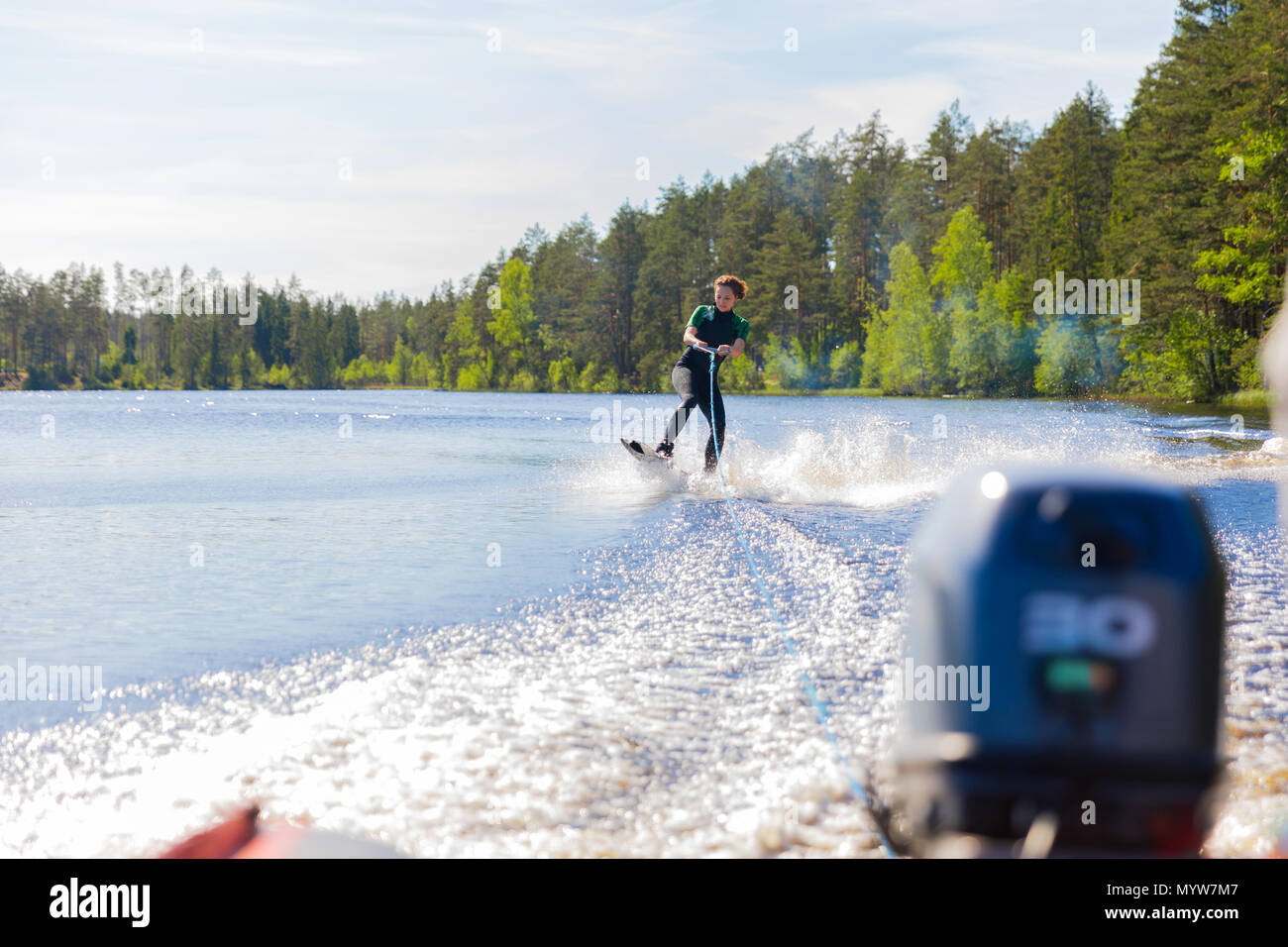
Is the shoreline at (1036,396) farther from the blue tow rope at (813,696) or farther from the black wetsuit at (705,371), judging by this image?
the blue tow rope at (813,696)

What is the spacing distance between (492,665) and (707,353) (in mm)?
8232

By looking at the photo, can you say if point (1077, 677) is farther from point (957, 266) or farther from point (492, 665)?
point (957, 266)

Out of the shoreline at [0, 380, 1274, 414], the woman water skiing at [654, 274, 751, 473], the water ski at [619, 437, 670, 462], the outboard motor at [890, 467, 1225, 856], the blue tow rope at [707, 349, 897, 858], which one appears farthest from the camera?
the shoreline at [0, 380, 1274, 414]

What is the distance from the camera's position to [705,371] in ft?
39.8

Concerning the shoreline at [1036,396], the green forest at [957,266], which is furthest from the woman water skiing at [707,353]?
the green forest at [957,266]

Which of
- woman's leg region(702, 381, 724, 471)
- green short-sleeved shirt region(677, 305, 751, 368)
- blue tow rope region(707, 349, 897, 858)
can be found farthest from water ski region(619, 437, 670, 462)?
blue tow rope region(707, 349, 897, 858)

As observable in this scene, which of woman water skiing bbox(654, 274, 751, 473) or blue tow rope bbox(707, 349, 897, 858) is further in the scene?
woman water skiing bbox(654, 274, 751, 473)

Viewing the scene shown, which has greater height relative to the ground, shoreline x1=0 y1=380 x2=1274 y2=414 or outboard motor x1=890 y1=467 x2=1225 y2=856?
shoreline x1=0 y1=380 x2=1274 y2=414

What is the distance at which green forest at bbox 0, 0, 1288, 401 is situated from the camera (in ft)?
139

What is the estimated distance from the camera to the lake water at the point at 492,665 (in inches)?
110

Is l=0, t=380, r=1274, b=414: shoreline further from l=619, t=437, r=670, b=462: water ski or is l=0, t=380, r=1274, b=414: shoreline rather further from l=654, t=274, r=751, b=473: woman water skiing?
l=619, t=437, r=670, b=462: water ski

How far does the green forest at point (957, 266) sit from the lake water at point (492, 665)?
3659 cm

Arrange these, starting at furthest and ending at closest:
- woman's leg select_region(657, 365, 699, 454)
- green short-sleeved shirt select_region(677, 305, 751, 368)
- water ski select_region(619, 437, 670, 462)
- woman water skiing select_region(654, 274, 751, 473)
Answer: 1. water ski select_region(619, 437, 670, 462)
2. green short-sleeved shirt select_region(677, 305, 751, 368)
3. woman's leg select_region(657, 365, 699, 454)
4. woman water skiing select_region(654, 274, 751, 473)
